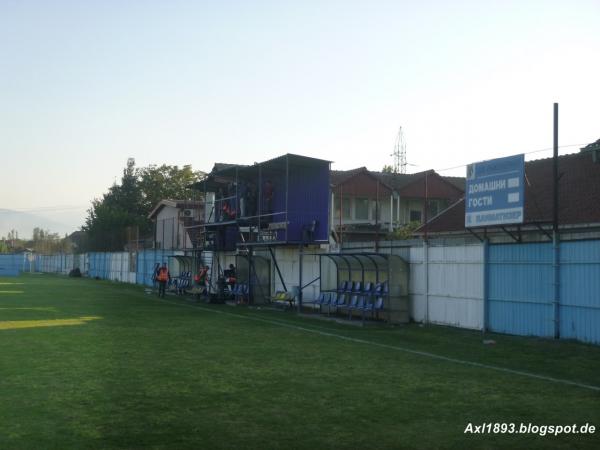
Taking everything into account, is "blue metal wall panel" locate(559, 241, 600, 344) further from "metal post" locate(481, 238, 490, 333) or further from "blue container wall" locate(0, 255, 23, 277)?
"blue container wall" locate(0, 255, 23, 277)

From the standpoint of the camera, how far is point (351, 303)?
846 inches

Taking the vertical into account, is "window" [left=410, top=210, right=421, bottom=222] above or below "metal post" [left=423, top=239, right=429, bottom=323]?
above

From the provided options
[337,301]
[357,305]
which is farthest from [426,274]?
[337,301]

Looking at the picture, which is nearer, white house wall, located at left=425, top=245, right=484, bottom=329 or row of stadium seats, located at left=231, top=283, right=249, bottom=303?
white house wall, located at left=425, top=245, right=484, bottom=329

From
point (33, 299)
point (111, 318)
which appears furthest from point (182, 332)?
point (33, 299)

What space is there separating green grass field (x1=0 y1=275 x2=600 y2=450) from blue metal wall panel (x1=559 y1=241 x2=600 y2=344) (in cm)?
48

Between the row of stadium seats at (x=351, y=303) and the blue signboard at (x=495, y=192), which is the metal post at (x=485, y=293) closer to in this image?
the blue signboard at (x=495, y=192)

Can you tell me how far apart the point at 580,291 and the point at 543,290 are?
1.11 meters

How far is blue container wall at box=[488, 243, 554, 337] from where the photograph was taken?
51.6 ft

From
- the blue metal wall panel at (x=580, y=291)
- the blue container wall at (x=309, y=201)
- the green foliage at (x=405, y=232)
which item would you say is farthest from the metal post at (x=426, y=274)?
the green foliage at (x=405, y=232)

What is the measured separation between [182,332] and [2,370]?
6.86 m

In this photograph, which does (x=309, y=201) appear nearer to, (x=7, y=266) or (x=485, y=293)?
(x=485, y=293)

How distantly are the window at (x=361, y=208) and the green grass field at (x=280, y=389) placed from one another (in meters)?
26.4

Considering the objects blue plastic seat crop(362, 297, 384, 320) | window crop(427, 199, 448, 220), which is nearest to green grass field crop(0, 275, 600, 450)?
blue plastic seat crop(362, 297, 384, 320)
